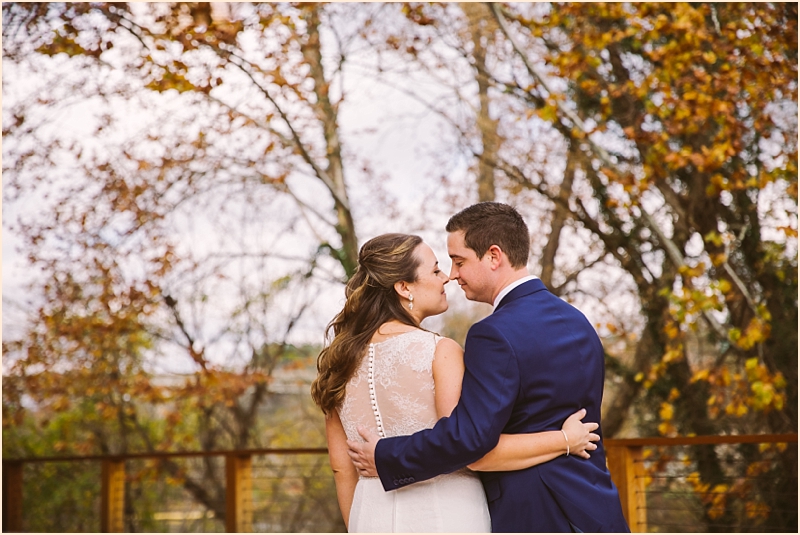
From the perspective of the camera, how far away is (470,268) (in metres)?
2.30

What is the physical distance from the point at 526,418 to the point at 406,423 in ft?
1.12

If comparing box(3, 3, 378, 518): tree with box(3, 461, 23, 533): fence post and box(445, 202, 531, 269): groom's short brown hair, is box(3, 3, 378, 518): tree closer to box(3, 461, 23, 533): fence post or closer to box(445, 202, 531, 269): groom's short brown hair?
box(3, 461, 23, 533): fence post

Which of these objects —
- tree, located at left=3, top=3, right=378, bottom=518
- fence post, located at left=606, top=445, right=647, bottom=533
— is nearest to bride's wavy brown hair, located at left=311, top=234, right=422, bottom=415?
fence post, located at left=606, top=445, right=647, bottom=533

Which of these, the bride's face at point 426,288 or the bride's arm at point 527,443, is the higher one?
the bride's face at point 426,288

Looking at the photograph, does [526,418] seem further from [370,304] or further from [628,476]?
[628,476]

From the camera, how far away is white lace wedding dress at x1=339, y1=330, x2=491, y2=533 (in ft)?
7.30

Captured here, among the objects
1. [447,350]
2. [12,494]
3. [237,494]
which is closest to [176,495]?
[12,494]

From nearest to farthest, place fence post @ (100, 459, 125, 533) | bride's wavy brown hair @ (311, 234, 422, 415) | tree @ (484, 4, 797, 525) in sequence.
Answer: bride's wavy brown hair @ (311, 234, 422, 415) → tree @ (484, 4, 797, 525) → fence post @ (100, 459, 125, 533)

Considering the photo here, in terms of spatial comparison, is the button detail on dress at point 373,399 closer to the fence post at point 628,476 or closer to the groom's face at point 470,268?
the groom's face at point 470,268

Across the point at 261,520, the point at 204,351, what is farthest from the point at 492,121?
the point at 261,520

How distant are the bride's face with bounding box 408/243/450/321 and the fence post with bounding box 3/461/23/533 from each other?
22.0 feet

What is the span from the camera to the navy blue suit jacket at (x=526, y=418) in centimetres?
203

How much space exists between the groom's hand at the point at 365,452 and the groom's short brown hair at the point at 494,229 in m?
0.61

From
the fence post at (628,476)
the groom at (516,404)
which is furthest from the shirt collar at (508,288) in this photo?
the fence post at (628,476)
